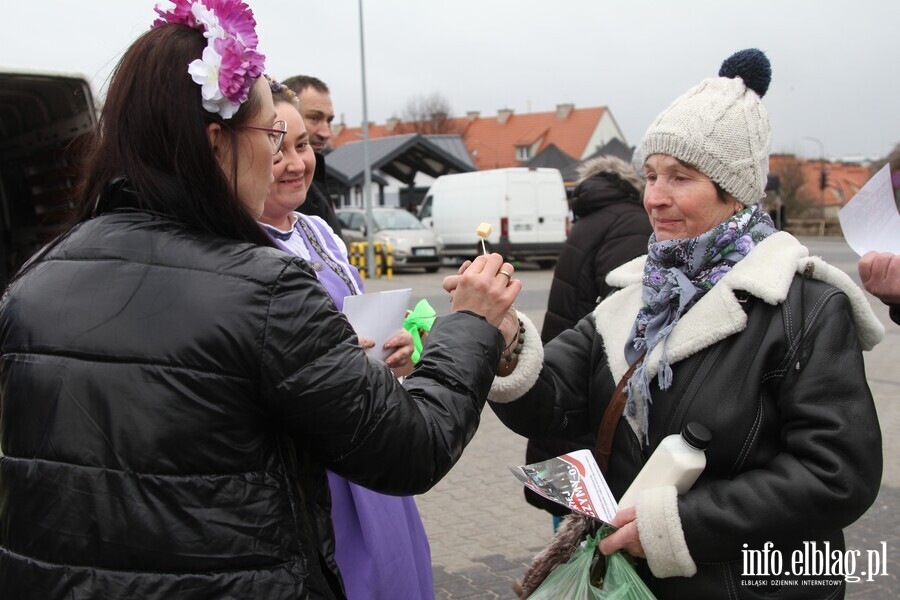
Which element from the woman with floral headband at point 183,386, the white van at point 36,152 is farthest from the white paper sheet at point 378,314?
the white van at point 36,152

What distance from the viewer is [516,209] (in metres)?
19.9

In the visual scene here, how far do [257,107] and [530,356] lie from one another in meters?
0.97

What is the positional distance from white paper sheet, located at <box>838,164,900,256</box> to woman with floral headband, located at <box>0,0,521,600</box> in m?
1.28

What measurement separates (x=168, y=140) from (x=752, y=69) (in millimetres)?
1471

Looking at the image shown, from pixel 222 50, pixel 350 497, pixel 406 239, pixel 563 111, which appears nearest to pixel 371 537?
pixel 350 497

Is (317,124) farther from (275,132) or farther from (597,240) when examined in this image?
(275,132)

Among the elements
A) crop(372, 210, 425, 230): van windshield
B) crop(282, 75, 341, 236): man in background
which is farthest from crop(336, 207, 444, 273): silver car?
crop(282, 75, 341, 236): man in background

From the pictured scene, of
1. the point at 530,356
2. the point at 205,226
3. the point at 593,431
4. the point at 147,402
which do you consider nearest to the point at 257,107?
the point at 205,226

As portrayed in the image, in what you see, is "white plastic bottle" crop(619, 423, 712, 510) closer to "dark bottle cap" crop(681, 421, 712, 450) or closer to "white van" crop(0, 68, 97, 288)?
"dark bottle cap" crop(681, 421, 712, 450)

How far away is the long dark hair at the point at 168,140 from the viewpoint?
4.98ft

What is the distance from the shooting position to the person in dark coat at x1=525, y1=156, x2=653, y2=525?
3.89 m

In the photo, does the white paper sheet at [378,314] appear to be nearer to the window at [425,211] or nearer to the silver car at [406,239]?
the silver car at [406,239]

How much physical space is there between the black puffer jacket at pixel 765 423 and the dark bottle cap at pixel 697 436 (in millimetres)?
87

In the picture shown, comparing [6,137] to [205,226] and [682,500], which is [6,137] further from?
[682,500]
